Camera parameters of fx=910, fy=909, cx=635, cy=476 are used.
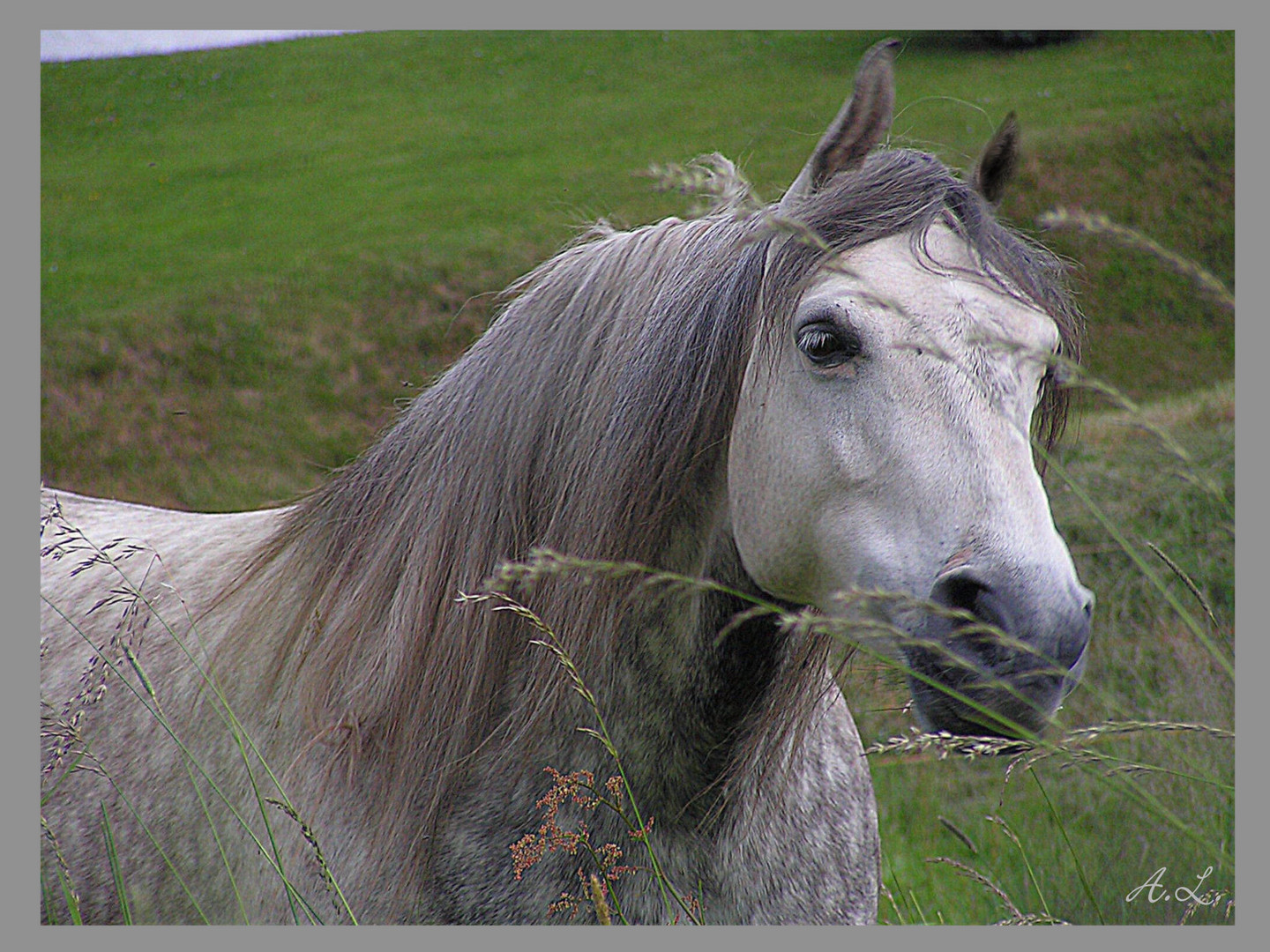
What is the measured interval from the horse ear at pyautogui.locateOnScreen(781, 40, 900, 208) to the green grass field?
397mm

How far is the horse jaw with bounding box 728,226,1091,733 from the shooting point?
109cm

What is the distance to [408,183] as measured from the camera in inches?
102

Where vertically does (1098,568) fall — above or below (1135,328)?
below

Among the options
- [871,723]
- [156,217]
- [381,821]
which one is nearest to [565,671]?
[381,821]

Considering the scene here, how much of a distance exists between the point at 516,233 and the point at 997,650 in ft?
6.60

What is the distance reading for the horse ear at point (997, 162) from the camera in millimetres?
1378

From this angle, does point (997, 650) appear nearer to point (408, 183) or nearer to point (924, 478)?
point (924, 478)

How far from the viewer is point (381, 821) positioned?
1.57 meters

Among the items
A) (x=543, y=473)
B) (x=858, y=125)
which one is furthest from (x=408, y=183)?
(x=858, y=125)

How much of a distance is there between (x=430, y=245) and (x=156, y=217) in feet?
2.45

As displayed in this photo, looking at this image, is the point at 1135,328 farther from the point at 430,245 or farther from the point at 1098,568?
the point at 430,245

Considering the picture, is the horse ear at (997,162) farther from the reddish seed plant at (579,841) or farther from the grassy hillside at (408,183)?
the reddish seed plant at (579,841)

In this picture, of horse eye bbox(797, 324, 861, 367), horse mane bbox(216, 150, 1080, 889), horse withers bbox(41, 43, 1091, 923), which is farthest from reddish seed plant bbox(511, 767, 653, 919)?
horse eye bbox(797, 324, 861, 367)
